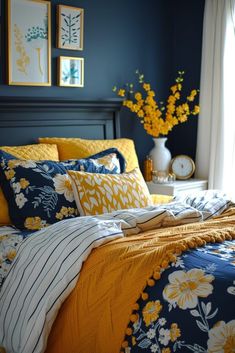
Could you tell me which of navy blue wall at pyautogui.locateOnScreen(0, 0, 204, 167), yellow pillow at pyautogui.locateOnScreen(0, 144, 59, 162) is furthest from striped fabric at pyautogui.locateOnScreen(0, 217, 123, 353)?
navy blue wall at pyautogui.locateOnScreen(0, 0, 204, 167)

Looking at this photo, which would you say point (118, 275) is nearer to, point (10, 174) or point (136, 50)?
Answer: point (10, 174)

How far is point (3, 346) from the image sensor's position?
2.56m

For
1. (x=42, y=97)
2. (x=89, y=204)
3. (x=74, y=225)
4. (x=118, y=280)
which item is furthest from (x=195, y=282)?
(x=42, y=97)

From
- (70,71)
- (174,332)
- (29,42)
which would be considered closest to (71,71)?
(70,71)

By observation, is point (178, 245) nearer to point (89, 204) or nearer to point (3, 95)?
point (89, 204)

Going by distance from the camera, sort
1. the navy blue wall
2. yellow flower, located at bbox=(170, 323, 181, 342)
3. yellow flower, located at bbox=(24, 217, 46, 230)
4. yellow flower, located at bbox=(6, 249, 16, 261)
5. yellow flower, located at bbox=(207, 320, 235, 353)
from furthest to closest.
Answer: the navy blue wall, yellow flower, located at bbox=(24, 217, 46, 230), yellow flower, located at bbox=(6, 249, 16, 261), yellow flower, located at bbox=(170, 323, 181, 342), yellow flower, located at bbox=(207, 320, 235, 353)

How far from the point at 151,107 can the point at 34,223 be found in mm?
1743

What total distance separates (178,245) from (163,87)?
2600mm

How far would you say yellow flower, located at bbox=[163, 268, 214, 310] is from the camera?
1.90 m

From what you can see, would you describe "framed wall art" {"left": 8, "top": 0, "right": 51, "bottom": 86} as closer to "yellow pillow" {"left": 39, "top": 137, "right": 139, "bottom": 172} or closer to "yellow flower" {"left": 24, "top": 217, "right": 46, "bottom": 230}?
"yellow pillow" {"left": 39, "top": 137, "right": 139, "bottom": 172}

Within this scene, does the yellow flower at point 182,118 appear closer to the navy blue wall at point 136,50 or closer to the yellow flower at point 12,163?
the navy blue wall at point 136,50

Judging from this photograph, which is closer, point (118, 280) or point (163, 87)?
point (118, 280)


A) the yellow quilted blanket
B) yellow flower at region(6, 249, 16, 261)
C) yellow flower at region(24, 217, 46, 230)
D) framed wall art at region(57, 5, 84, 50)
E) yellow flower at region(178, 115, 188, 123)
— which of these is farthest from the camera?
yellow flower at region(178, 115, 188, 123)

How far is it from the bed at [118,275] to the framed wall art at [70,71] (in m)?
0.94
